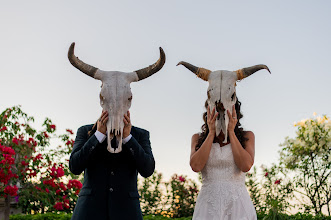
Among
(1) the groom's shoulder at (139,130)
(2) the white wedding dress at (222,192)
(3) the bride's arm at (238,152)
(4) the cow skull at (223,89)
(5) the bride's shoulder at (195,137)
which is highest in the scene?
(4) the cow skull at (223,89)

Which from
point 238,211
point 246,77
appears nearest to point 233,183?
point 238,211

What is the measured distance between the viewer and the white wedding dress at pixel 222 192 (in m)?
3.66

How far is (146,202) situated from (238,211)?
6613mm

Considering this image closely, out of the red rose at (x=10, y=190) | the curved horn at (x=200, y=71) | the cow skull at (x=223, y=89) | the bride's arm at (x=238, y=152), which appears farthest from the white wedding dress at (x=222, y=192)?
the red rose at (x=10, y=190)

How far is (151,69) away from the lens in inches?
137

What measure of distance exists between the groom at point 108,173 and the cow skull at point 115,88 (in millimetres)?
58

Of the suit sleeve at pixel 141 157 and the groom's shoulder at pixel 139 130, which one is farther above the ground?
the groom's shoulder at pixel 139 130

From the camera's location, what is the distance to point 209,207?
371 cm

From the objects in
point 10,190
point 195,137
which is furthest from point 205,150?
point 10,190

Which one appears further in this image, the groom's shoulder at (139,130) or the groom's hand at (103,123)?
the groom's shoulder at (139,130)

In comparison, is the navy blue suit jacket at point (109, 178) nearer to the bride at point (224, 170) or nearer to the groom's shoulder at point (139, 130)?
the groom's shoulder at point (139, 130)

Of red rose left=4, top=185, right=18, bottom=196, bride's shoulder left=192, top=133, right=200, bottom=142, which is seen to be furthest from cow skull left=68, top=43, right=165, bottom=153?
red rose left=4, top=185, right=18, bottom=196

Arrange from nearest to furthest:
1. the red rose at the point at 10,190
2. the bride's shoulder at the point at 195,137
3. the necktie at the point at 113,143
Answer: the necktie at the point at 113,143 → the bride's shoulder at the point at 195,137 → the red rose at the point at 10,190

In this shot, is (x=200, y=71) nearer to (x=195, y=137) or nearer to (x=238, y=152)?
(x=195, y=137)
